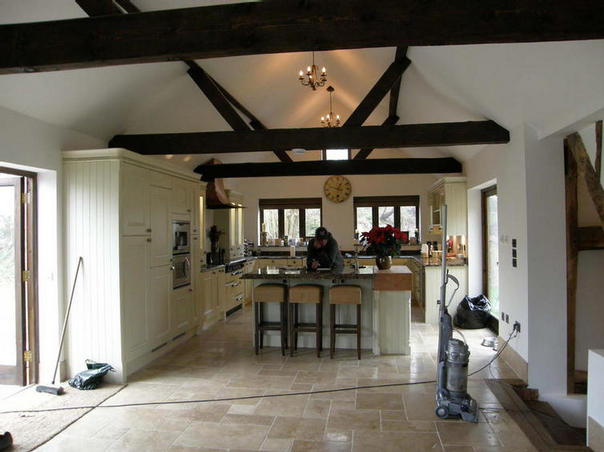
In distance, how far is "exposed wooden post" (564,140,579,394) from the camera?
3.70 m

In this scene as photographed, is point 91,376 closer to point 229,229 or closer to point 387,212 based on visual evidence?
point 229,229

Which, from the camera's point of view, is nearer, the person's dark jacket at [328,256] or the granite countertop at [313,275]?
the granite countertop at [313,275]

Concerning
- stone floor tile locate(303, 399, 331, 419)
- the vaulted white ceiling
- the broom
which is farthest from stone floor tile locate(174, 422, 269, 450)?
the vaulted white ceiling

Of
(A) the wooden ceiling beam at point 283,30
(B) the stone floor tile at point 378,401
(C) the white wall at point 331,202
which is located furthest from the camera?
(C) the white wall at point 331,202

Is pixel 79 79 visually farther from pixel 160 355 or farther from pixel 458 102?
pixel 458 102

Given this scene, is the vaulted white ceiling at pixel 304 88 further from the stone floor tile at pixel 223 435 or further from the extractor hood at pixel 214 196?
the stone floor tile at pixel 223 435

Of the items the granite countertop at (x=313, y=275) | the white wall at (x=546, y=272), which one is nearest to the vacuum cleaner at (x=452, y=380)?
the white wall at (x=546, y=272)

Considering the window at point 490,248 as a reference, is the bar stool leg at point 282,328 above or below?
below

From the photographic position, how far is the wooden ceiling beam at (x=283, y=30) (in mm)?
1979

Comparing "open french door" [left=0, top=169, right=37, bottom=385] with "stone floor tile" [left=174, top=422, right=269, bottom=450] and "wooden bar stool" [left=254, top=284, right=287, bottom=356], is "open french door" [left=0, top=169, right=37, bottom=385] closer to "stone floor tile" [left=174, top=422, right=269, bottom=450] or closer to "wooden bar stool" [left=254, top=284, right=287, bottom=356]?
"stone floor tile" [left=174, top=422, right=269, bottom=450]

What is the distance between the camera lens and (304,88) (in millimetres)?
6809

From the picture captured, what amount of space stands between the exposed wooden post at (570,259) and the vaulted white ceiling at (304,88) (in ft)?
1.47

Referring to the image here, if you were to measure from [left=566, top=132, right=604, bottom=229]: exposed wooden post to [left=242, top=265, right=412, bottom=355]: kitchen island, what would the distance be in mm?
1976

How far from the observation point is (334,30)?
2.10 meters
